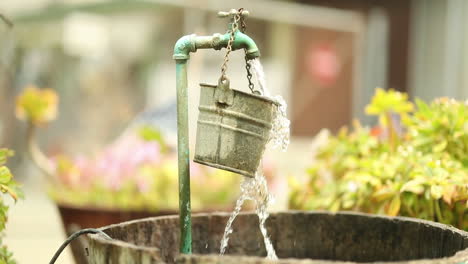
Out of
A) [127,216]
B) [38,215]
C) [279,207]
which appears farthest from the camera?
[38,215]

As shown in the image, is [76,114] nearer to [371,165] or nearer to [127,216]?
[127,216]

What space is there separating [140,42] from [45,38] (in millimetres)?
944

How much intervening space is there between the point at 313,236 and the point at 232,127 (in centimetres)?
61

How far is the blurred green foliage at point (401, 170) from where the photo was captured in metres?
2.31

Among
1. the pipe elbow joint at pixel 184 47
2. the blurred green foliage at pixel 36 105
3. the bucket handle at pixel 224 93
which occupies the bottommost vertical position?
the blurred green foliage at pixel 36 105

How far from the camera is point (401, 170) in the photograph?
2.49m

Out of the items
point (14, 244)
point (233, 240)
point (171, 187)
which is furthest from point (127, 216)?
point (14, 244)

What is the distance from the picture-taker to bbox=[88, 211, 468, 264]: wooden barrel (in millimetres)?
1954

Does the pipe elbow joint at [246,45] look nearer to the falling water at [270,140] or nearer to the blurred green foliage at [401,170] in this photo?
the falling water at [270,140]

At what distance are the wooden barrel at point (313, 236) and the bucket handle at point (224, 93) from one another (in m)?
0.45


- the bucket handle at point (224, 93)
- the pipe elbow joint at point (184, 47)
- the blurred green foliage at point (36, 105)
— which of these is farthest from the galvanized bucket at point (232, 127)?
the blurred green foliage at point (36, 105)

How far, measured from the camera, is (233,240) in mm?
2219

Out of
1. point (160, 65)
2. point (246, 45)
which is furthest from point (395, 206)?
point (160, 65)

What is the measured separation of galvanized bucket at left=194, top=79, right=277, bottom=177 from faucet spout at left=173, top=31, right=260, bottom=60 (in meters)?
0.13
